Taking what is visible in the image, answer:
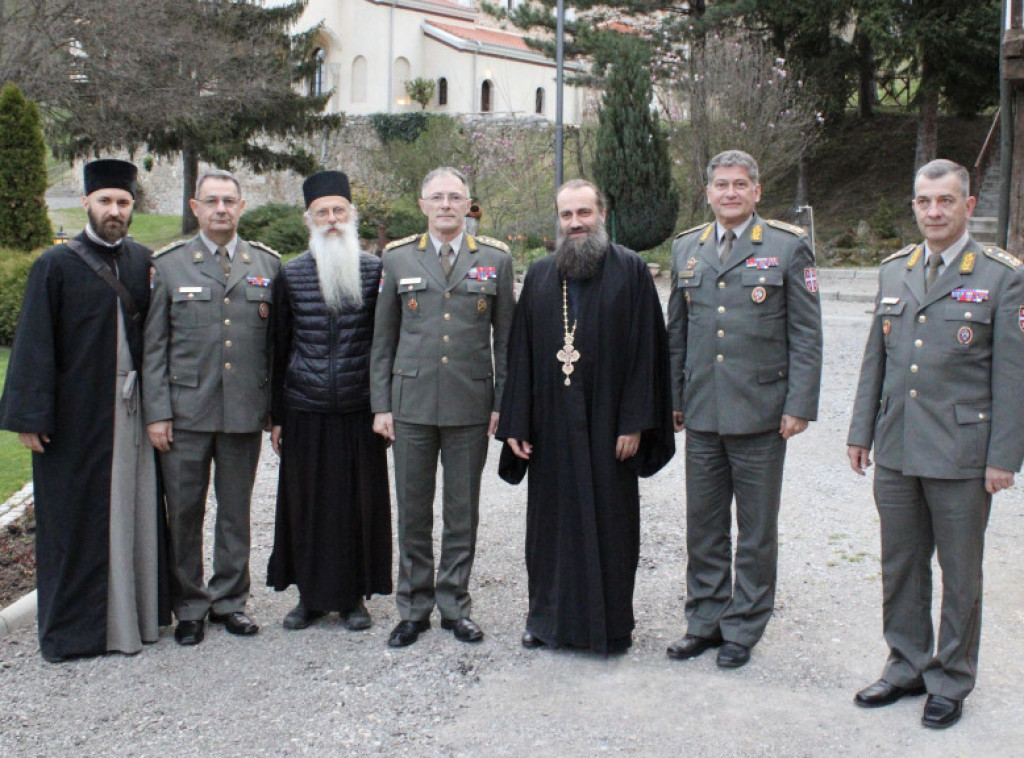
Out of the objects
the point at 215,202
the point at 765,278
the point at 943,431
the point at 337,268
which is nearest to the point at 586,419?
the point at 765,278

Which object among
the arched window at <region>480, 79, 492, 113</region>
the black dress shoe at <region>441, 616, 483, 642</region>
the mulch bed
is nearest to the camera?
the black dress shoe at <region>441, 616, 483, 642</region>

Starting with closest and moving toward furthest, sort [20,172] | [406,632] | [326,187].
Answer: [406,632]
[326,187]
[20,172]

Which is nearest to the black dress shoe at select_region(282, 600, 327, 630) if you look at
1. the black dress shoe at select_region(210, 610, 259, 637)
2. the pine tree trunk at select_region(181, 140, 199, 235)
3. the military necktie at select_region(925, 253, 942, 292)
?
the black dress shoe at select_region(210, 610, 259, 637)

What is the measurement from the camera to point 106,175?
15.5 feet

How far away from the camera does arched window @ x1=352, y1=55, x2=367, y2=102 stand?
42.6 metres

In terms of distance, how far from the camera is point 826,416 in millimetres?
9781

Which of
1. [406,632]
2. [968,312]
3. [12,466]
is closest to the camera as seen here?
[968,312]

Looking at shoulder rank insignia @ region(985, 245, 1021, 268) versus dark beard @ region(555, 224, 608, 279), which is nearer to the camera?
shoulder rank insignia @ region(985, 245, 1021, 268)

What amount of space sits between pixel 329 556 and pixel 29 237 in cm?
1290

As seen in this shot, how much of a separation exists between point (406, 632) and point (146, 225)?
36264mm

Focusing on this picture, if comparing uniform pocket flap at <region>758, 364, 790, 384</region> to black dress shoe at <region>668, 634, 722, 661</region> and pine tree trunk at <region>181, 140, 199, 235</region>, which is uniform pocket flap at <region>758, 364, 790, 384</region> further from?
pine tree trunk at <region>181, 140, 199, 235</region>

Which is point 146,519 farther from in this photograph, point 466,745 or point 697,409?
point 697,409

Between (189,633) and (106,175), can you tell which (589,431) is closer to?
(189,633)

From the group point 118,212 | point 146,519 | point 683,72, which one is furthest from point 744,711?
point 683,72
